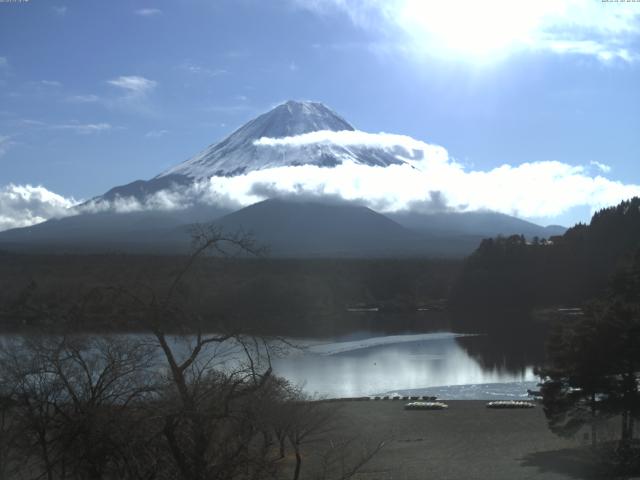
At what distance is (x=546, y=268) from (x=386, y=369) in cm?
3287

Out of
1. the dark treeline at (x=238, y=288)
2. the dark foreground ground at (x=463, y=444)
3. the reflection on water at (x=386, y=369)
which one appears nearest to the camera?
the dark treeline at (x=238, y=288)

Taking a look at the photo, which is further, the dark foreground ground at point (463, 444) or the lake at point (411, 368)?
the lake at point (411, 368)

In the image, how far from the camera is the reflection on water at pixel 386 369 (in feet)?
70.9

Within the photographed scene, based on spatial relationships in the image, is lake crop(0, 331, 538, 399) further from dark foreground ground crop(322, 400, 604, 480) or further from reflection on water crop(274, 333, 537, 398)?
dark foreground ground crop(322, 400, 604, 480)

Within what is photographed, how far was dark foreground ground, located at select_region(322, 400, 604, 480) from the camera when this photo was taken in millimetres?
10459

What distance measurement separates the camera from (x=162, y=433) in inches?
134

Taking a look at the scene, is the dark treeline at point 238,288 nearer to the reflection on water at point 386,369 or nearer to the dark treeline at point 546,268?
the reflection on water at point 386,369

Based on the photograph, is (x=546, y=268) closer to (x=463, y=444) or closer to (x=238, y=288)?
(x=238, y=288)

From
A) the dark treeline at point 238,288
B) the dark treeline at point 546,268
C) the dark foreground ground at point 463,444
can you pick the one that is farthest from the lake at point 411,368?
the dark treeline at point 546,268

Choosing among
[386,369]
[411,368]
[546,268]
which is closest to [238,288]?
[386,369]

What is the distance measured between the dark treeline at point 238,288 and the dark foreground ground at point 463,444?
2790 millimetres

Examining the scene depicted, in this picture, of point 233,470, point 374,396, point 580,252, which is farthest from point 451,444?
point 580,252

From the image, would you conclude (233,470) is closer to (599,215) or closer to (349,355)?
(349,355)

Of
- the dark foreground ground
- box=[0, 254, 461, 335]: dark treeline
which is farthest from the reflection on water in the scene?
the dark foreground ground
